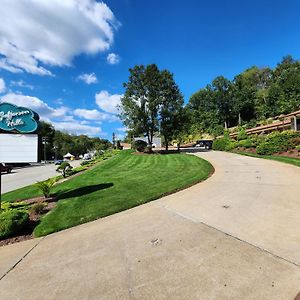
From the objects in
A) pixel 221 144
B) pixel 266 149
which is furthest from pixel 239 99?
pixel 266 149

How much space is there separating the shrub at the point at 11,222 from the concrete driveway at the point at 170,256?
25.0 inches

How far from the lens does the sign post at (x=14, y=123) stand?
725cm

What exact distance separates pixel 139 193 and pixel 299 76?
5613cm

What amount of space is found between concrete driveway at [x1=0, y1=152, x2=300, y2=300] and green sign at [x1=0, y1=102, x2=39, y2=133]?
3334 mm

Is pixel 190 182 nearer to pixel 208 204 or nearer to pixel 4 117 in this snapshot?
pixel 208 204

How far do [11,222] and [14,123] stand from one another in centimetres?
287

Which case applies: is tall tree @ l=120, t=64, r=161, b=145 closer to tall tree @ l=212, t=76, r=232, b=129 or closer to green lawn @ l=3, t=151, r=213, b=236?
green lawn @ l=3, t=151, r=213, b=236

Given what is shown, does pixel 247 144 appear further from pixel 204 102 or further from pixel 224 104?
pixel 204 102

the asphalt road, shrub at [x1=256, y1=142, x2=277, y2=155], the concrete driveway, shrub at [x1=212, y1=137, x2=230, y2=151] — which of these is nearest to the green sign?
the concrete driveway

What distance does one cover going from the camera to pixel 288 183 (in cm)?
1006

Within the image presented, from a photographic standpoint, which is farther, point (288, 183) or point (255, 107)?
point (255, 107)

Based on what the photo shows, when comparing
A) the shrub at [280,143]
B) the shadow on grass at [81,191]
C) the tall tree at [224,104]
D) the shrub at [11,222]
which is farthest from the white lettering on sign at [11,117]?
the tall tree at [224,104]

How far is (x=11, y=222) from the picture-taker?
21.8 feet

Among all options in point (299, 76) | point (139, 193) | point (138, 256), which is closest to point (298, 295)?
point (138, 256)
